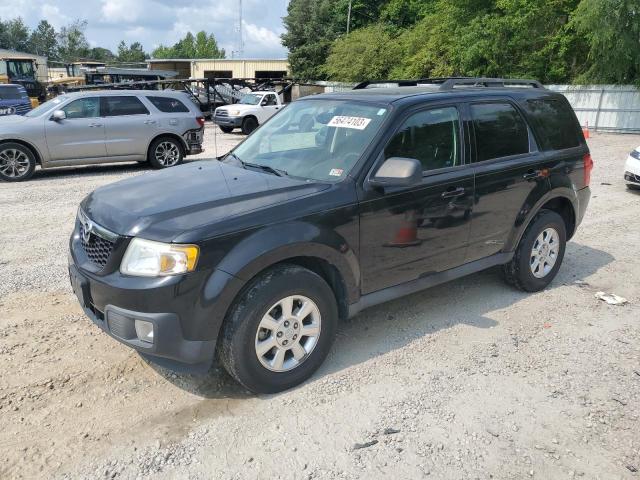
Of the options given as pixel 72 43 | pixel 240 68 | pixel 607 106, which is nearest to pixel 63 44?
pixel 72 43

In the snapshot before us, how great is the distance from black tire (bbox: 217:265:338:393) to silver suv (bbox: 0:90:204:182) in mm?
9208

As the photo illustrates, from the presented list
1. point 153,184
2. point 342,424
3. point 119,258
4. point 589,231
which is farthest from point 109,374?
point 589,231

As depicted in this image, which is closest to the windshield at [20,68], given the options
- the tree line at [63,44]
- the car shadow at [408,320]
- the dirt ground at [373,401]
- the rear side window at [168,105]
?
the rear side window at [168,105]

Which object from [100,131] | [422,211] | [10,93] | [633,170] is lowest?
[633,170]

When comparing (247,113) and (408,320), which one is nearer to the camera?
(408,320)

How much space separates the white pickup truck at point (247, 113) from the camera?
20.7m

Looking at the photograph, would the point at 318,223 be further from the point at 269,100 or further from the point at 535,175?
the point at 269,100

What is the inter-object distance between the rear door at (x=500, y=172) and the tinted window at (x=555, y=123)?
7.6 inches

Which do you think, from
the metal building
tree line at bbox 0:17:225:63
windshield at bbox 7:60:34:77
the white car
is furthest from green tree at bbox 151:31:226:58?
the white car

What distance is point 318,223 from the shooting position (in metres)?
3.34

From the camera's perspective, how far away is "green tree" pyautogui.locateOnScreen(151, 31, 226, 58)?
4946 inches

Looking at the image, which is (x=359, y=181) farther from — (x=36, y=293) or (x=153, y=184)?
(x=36, y=293)

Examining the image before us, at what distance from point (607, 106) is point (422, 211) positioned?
23077mm

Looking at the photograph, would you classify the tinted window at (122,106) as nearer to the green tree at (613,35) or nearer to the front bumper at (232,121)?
the front bumper at (232,121)
